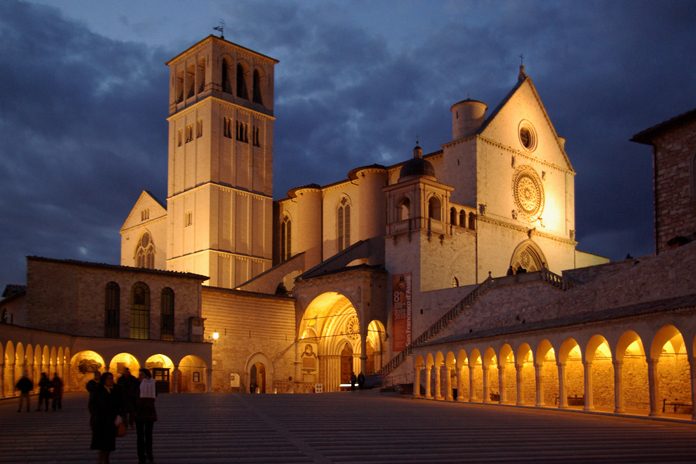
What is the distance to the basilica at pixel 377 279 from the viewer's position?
2922 cm

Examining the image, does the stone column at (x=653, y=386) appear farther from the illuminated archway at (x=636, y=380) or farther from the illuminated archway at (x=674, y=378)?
the illuminated archway at (x=636, y=380)

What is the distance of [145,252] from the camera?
73125mm

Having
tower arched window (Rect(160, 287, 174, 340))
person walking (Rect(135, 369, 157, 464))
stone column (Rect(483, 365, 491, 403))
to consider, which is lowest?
stone column (Rect(483, 365, 491, 403))

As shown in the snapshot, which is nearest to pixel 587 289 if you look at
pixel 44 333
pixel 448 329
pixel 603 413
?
pixel 603 413

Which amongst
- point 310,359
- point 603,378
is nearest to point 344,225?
point 310,359

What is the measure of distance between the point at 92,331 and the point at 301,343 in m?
15.0

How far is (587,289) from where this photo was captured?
3138cm

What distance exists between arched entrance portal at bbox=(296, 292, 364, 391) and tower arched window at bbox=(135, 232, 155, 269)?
2165 cm

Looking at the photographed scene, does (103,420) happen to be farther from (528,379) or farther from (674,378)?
(528,379)

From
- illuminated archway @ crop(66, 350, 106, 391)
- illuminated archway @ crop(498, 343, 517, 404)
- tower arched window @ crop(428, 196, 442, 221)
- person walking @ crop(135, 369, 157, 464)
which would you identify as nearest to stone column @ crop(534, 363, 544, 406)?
illuminated archway @ crop(498, 343, 517, 404)

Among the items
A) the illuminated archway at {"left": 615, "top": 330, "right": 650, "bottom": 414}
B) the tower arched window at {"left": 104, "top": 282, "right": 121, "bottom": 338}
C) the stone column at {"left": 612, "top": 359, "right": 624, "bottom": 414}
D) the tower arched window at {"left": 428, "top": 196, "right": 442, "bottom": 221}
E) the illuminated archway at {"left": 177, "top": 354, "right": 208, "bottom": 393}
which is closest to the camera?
the stone column at {"left": 612, "top": 359, "right": 624, "bottom": 414}

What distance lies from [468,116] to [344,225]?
538 inches

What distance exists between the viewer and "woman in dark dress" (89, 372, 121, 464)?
1120 cm

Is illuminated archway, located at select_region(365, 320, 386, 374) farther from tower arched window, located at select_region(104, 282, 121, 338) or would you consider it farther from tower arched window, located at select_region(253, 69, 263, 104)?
tower arched window, located at select_region(253, 69, 263, 104)
